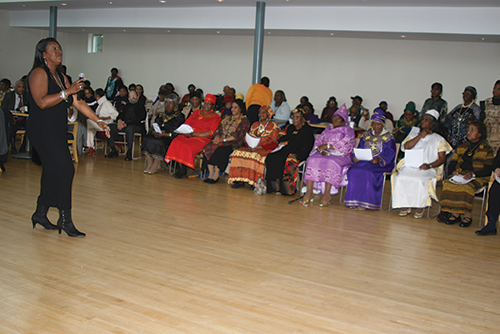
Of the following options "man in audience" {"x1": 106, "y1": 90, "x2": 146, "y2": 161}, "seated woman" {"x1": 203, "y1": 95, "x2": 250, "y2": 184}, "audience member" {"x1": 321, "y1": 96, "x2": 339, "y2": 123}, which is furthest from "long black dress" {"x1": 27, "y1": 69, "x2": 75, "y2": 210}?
"audience member" {"x1": 321, "y1": 96, "x2": 339, "y2": 123}

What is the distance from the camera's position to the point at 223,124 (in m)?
7.46

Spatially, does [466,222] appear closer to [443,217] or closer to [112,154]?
[443,217]

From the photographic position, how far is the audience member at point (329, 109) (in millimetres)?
10962

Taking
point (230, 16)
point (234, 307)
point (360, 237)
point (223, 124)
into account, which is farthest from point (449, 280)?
point (230, 16)

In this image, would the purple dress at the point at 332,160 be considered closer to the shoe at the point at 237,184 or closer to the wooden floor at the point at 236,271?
the wooden floor at the point at 236,271

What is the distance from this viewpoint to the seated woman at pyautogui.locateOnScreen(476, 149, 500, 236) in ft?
16.6

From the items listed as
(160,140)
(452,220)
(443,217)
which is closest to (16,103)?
(160,140)

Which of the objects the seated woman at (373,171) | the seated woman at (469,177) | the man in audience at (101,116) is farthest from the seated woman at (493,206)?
the man in audience at (101,116)

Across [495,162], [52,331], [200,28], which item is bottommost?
[52,331]

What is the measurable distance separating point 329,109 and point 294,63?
203cm

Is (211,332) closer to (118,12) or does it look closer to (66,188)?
(66,188)

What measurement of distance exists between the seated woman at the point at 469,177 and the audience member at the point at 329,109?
17.8 ft

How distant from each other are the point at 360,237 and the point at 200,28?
8.04 meters

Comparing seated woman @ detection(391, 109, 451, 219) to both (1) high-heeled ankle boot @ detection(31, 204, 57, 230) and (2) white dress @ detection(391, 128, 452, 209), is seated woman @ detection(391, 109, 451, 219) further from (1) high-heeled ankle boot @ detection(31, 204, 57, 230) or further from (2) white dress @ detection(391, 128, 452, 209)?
(1) high-heeled ankle boot @ detection(31, 204, 57, 230)
